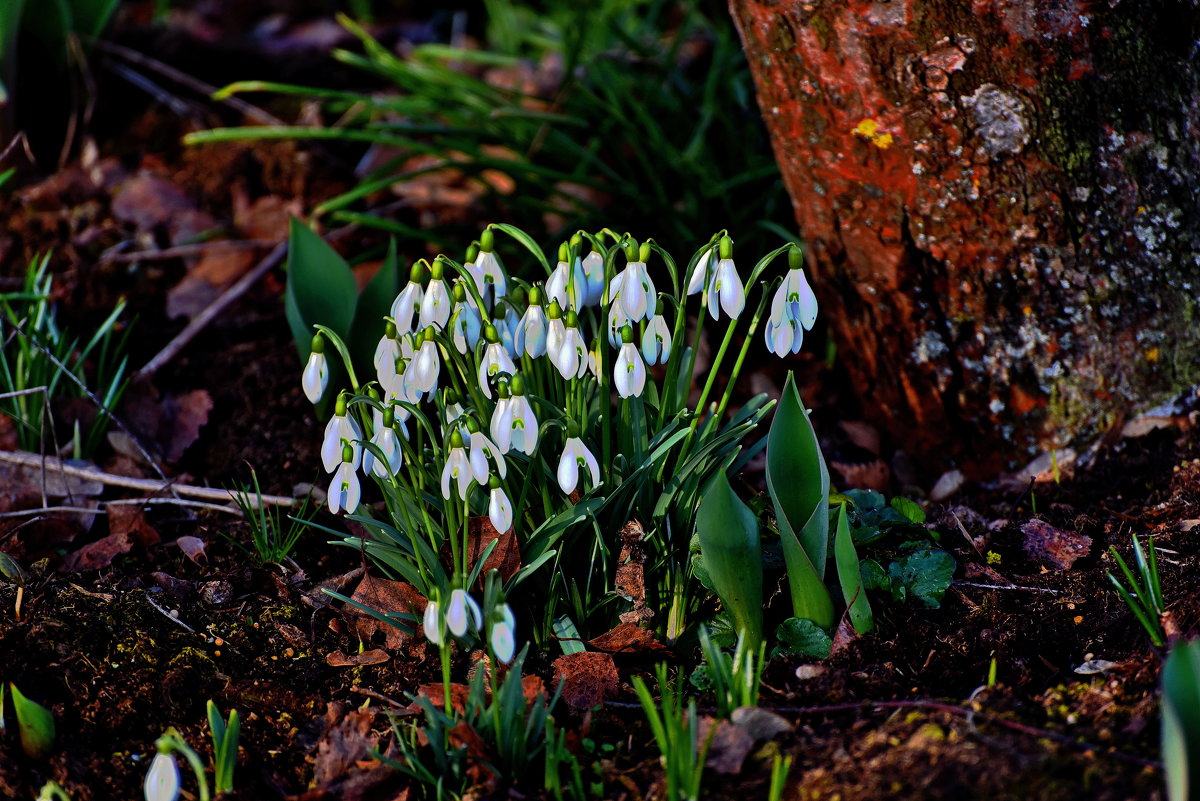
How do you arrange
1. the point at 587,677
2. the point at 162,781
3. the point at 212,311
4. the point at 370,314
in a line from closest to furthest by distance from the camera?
the point at 162,781 → the point at 587,677 → the point at 370,314 → the point at 212,311

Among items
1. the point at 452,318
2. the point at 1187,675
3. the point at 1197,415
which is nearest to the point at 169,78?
the point at 452,318

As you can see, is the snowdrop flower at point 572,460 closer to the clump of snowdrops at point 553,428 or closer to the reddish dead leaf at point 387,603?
the clump of snowdrops at point 553,428

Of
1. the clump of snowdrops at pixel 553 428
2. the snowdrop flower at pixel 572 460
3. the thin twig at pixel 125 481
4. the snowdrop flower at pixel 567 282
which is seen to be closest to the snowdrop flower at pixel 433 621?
the clump of snowdrops at pixel 553 428

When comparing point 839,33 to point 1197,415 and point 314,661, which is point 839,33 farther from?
point 314,661

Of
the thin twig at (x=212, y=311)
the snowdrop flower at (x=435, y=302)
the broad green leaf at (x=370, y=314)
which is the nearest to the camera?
the snowdrop flower at (x=435, y=302)

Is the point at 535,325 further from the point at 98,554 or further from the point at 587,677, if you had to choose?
the point at 98,554

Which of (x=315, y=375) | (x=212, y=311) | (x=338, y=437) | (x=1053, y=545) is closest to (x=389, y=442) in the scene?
(x=338, y=437)
